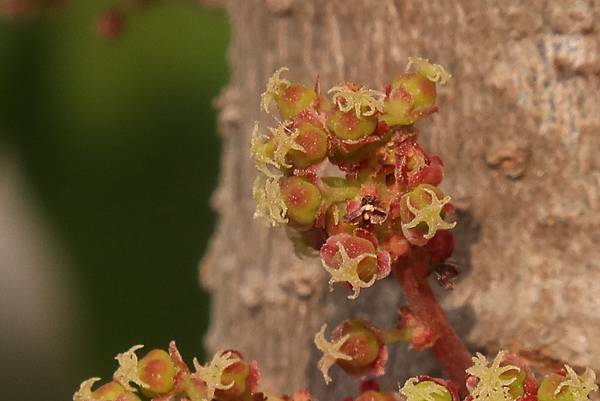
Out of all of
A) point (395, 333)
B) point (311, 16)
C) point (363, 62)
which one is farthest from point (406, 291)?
point (311, 16)

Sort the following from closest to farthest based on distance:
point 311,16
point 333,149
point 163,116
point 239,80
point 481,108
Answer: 1. point 333,149
2. point 481,108
3. point 311,16
4. point 239,80
5. point 163,116

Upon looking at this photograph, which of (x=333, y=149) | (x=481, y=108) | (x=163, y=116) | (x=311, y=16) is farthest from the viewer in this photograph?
(x=163, y=116)

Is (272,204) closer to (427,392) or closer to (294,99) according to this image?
(294,99)

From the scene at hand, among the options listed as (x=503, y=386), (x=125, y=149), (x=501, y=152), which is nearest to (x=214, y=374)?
(x=503, y=386)

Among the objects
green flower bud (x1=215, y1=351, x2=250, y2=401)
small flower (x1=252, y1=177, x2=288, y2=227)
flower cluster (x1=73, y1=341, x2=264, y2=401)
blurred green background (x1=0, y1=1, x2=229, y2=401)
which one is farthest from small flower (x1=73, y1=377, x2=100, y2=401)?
blurred green background (x1=0, y1=1, x2=229, y2=401)

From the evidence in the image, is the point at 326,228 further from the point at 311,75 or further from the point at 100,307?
the point at 100,307

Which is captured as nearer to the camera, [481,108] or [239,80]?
[481,108]
